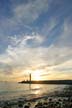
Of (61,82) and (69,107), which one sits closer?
(69,107)

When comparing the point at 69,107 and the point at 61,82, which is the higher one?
the point at 61,82

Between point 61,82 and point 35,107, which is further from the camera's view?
point 61,82

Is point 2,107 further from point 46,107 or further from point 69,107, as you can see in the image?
point 69,107

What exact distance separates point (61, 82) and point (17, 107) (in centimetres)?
16791

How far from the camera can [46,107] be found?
32.7 m

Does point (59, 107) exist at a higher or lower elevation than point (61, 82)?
lower

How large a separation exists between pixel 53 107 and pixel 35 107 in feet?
10.3

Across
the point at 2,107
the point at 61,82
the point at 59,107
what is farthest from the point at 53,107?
the point at 61,82

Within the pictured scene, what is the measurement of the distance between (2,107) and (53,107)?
930 cm

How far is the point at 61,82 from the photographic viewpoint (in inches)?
7805

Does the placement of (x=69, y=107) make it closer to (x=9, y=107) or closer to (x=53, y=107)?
(x=53, y=107)

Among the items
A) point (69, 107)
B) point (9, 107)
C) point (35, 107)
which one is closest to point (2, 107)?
point (9, 107)

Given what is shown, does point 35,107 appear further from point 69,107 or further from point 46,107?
point 69,107

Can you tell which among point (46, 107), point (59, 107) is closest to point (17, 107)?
point (46, 107)
